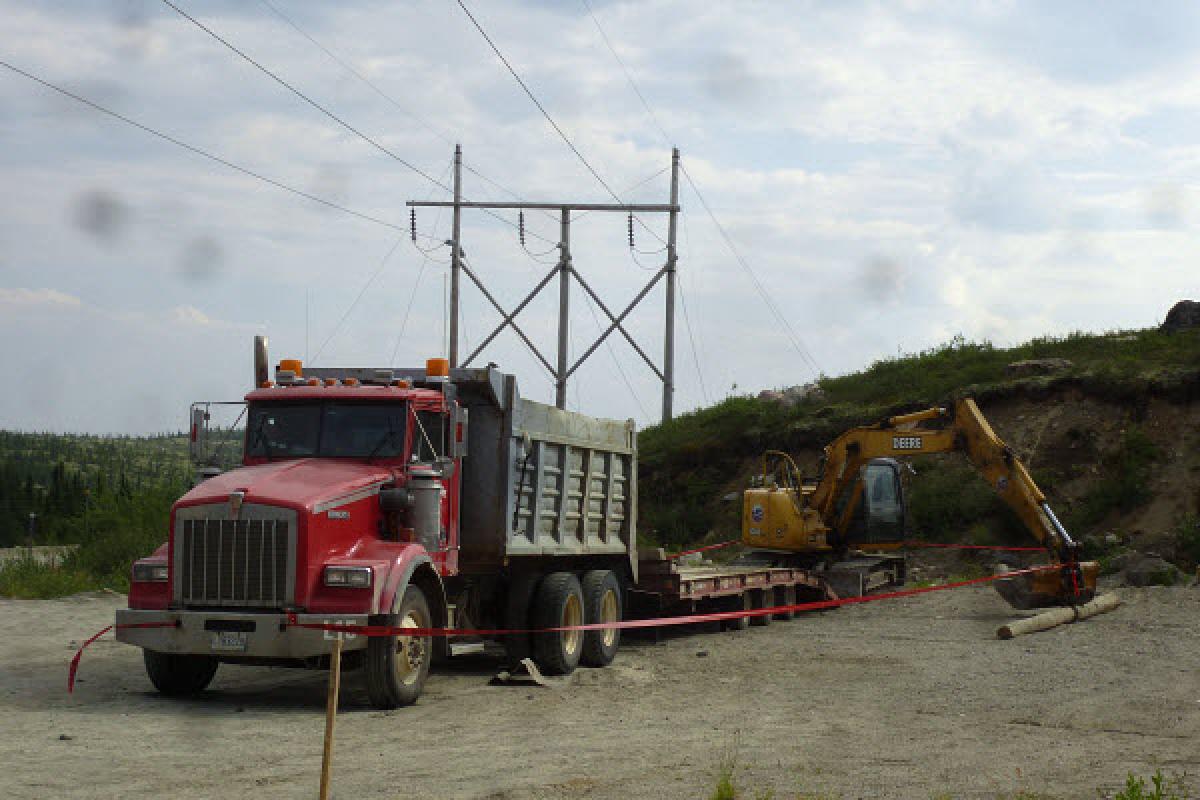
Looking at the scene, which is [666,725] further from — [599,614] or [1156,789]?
[1156,789]

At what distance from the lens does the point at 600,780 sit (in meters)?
8.29

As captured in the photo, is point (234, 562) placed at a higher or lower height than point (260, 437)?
lower

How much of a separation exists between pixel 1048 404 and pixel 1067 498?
373 cm

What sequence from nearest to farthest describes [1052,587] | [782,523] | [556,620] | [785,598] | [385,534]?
[385,534], [556,620], [1052,587], [785,598], [782,523]

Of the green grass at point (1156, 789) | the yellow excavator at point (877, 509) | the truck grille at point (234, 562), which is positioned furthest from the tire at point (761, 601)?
the green grass at point (1156, 789)

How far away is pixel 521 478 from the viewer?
13.6 metres

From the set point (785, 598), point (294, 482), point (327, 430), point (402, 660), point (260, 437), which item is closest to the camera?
point (294, 482)

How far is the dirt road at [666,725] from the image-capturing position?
27.1ft

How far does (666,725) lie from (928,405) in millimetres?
26292

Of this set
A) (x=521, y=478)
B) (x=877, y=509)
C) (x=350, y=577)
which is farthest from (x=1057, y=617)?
(x=350, y=577)

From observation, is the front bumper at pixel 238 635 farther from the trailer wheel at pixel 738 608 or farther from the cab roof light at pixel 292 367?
the trailer wheel at pixel 738 608

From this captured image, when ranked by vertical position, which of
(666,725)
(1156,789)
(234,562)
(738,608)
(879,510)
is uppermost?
(879,510)

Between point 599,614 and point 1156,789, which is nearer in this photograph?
point 1156,789

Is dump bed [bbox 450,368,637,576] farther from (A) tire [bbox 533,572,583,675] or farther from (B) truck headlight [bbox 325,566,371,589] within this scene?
(B) truck headlight [bbox 325,566,371,589]
